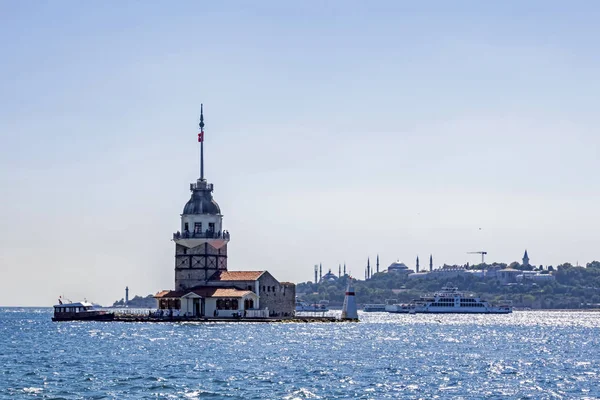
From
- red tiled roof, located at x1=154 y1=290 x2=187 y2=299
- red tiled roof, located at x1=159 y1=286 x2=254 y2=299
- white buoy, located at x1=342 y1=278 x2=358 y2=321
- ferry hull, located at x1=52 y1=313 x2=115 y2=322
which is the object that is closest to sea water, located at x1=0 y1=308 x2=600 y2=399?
red tiled roof, located at x1=159 y1=286 x2=254 y2=299

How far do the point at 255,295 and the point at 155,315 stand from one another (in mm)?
13078

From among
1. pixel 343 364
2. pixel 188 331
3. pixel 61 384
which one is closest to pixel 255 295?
pixel 188 331

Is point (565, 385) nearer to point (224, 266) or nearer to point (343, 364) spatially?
point (343, 364)

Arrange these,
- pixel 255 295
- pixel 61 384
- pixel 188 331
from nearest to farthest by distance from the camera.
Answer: pixel 61 384 → pixel 188 331 → pixel 255 295

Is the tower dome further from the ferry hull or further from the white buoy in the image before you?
the white buoy

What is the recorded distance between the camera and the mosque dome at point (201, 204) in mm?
143250

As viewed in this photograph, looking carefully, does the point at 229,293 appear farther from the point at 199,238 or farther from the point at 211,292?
the point at 199,238

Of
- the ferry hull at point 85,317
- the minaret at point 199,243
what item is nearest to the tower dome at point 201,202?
the minaret at point 199,243

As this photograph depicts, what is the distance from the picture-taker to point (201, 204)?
144 m

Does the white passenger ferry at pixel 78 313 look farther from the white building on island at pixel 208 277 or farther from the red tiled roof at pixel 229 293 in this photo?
the red tiled roof at pixel 229 293

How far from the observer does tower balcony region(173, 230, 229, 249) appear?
464ft

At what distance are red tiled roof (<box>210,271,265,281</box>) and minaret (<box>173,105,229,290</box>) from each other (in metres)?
0.94

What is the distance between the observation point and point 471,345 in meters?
99.3

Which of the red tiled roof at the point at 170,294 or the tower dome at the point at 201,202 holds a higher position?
the tower dome at the point at 201,202
